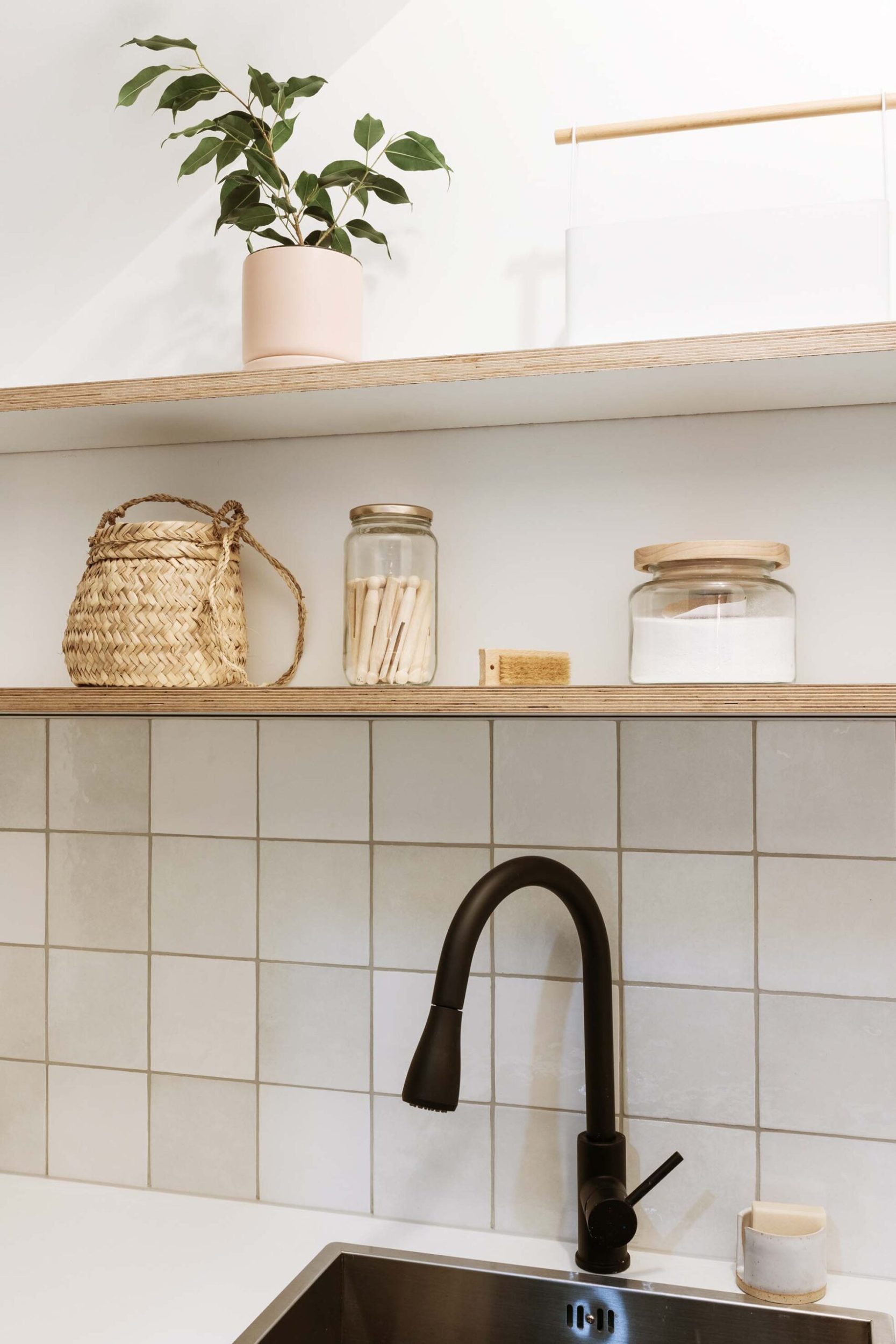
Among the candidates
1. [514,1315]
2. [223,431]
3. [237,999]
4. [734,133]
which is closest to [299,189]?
[223,431]

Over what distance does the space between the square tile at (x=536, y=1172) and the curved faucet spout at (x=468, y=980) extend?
82 mm

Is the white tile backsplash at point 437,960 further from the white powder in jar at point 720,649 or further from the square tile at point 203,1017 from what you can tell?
the white powder in jar at point 720,649

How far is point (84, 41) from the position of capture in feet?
3.99

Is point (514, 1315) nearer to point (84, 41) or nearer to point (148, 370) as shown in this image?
point (148, 370)

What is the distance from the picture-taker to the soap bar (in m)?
1.15

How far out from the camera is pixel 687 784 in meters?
1.25

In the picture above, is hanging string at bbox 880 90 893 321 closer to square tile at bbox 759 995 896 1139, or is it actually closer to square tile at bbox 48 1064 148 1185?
square tile at bbox 759 995 896 1139

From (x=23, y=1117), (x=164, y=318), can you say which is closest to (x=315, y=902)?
(x=23, y=1117)

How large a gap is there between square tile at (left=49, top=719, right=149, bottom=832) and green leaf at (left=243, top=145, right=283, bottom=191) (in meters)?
0.69

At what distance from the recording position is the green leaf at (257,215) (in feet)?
4.00

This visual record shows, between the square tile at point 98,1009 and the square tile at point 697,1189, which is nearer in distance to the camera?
the square tile at point 697,1189

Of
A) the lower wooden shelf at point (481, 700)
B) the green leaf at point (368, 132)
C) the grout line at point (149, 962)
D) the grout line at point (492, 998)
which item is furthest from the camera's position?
the grout line at point (149, 962)

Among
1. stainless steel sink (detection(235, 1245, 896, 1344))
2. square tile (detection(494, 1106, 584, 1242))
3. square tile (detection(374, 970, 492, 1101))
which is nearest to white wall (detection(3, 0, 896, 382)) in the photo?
square tile (detection(374, 970, 492, 1101))

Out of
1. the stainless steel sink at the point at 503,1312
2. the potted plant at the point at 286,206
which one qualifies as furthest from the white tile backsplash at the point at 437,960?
the potted plant at the point at 286,206
